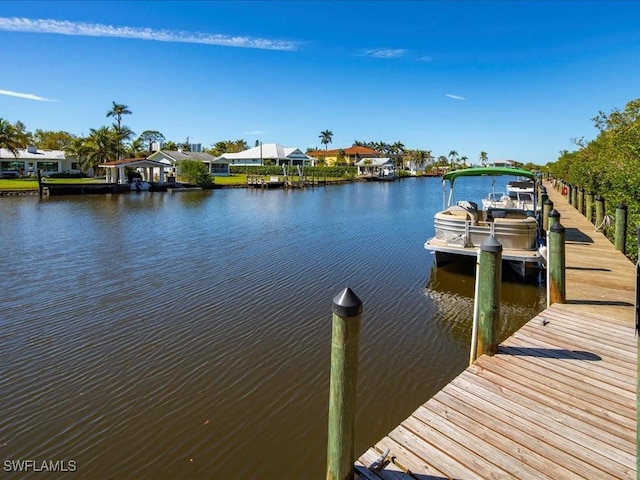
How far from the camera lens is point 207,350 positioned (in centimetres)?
677

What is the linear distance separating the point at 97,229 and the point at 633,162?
813 inches

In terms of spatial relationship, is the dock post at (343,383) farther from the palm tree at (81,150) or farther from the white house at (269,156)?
the white house at (269,156)

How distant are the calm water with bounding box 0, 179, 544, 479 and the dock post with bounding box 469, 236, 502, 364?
1.11 meters

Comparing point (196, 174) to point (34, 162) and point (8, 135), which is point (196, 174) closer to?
point (8, 135)

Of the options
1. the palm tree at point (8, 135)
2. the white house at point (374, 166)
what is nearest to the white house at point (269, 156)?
the white house at point (374, 166)

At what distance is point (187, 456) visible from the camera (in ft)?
14.3

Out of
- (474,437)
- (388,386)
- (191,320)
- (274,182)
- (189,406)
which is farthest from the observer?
(274,182)

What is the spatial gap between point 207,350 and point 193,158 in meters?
70.0

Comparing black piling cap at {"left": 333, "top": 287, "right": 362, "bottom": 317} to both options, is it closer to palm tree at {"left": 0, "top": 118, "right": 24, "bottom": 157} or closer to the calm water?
the calm water

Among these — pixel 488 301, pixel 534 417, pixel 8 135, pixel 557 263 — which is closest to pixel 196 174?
pixel 8 135

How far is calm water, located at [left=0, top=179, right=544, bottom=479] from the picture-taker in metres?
4.54

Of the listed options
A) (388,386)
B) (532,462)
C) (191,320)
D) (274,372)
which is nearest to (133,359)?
(191,320)

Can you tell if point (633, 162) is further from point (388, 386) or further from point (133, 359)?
point (133, 359)

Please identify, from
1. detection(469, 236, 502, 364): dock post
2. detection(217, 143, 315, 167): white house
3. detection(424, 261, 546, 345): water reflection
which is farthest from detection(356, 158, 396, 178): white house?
detection(469, 236, 502, 364): dock post
